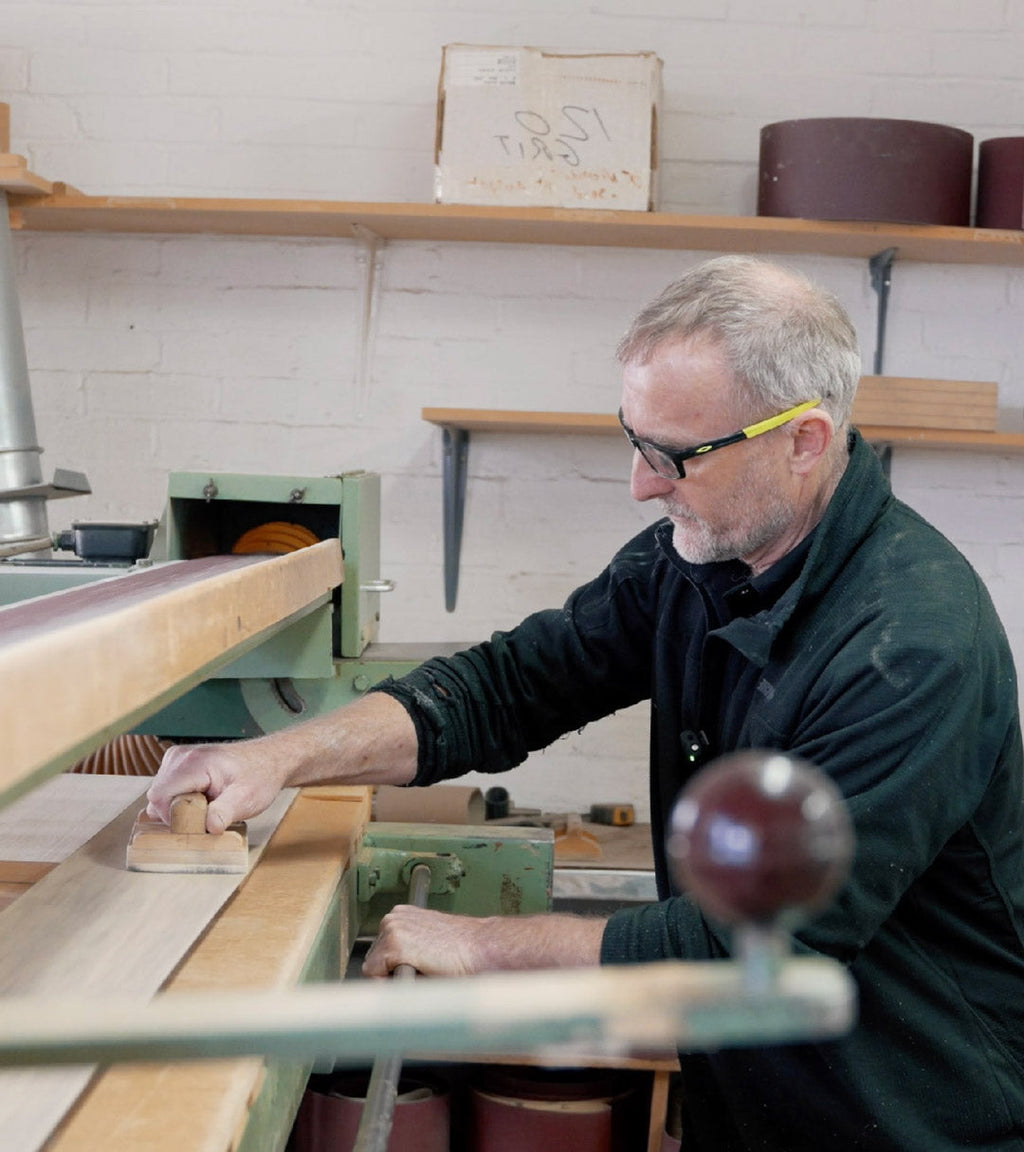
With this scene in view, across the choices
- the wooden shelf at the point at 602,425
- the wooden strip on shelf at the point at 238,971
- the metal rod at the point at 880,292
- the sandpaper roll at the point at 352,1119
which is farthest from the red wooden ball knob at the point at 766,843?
the metal rod at the point at 880,292

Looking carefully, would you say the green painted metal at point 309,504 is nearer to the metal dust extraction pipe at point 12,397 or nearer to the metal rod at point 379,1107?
the metal dust extraction pipe at point 12,397

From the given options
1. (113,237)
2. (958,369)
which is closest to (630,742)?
(958,369)

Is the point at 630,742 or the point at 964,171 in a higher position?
the point at 964,171

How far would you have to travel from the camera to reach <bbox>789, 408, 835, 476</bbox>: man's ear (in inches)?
56.4

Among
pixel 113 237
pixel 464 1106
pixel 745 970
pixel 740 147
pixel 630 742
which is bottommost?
→ pixel 464 1106

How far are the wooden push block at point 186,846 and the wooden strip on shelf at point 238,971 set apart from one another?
32 mm

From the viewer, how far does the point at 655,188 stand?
104 inches

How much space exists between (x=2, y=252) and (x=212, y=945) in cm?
182

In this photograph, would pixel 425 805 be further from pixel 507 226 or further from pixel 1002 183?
pixel 1002 183

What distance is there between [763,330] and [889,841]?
1.84ft

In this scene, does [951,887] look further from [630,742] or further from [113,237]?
[113,237]

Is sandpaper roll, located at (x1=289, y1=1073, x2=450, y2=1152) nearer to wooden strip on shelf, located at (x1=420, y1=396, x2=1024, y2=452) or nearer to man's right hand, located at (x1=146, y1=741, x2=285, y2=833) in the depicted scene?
man's right hand, located at (x1=146, y1=741, x2=285, y2=833)

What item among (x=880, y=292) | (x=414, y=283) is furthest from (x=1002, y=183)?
(x=414, y=283)

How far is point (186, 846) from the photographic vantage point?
120cm
